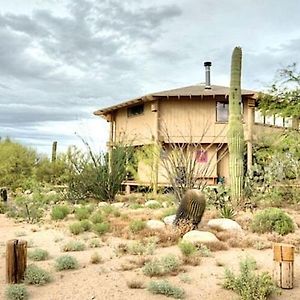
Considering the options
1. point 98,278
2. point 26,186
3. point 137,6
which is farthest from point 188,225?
point 26,186

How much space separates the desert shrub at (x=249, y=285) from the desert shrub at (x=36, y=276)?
258cm

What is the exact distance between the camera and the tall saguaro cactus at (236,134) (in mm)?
13805

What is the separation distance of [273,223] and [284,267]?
4.18 meters

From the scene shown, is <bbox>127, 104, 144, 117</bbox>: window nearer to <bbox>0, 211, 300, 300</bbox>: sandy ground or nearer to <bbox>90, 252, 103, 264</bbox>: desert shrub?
<bbox>0, 211, 300, 300</bbox>: sandy ground

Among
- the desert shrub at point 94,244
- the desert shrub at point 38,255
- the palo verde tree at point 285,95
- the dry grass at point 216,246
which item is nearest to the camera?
the desert shrub at point 38,255

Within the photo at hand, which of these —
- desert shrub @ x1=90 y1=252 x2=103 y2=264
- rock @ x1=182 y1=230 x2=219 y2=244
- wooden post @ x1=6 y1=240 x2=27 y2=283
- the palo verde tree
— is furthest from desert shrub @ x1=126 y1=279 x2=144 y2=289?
the palo verde tree

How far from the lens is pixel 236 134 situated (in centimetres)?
1377

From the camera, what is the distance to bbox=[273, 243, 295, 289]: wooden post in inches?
263

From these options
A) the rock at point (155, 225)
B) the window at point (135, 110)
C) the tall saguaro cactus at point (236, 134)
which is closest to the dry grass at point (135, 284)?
the rock at point (155, 225)

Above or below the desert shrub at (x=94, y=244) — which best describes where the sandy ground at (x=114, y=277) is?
below

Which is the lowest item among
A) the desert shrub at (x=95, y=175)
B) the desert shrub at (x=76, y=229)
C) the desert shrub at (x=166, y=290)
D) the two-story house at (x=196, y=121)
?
the desert shrub at (x=166, y=290)

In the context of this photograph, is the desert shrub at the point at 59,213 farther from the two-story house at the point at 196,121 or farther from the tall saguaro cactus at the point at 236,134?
the two-story house at the point at 196,121

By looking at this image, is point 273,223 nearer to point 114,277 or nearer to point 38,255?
point 114,277

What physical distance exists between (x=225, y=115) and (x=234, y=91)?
940cm
